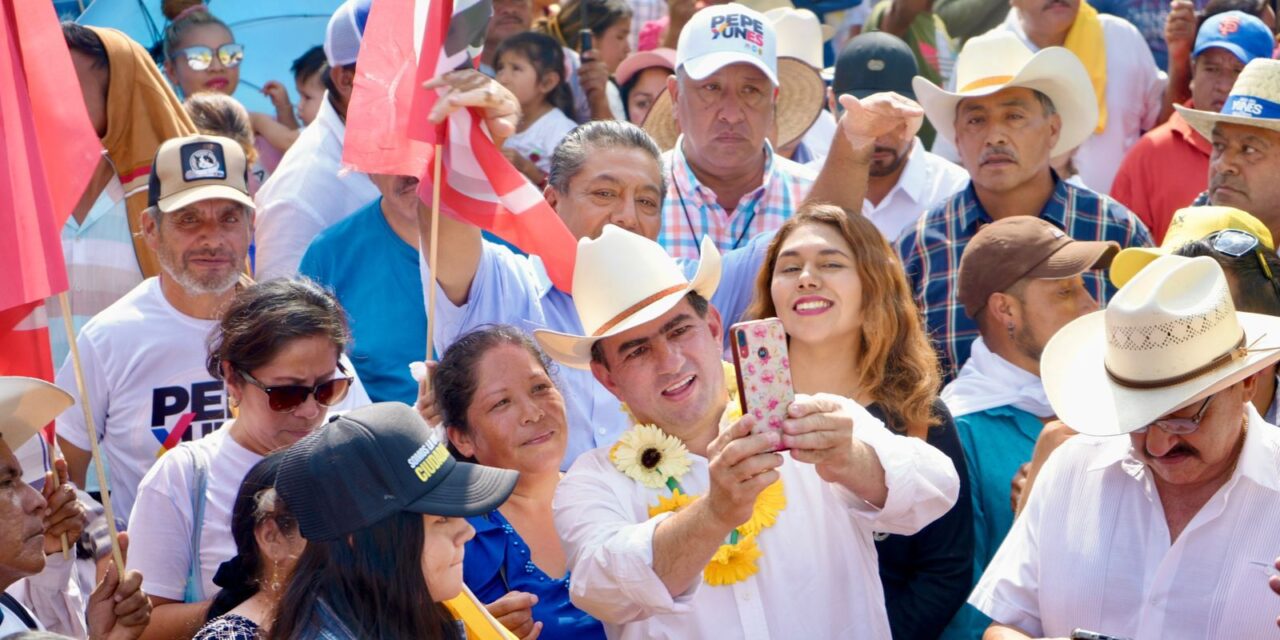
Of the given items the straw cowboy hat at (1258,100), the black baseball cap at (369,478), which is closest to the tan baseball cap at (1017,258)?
the straw cowboy hat at (1258,100)

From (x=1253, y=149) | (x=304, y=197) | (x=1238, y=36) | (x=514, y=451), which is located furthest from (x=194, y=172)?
(x=1238, y=36)

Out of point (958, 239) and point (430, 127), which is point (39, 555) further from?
point (958, 239)

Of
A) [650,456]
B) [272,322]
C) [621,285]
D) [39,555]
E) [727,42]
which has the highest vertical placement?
[727,42]

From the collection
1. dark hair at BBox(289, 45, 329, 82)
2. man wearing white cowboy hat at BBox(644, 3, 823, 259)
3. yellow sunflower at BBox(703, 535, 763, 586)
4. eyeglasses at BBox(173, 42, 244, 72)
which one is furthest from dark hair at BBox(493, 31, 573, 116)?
yellow sunflower at BBox(703, 535, 763, 586)

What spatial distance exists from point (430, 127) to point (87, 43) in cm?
231

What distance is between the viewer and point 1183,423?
11.8 feet

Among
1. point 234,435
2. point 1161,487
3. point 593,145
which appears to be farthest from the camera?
point 593,145

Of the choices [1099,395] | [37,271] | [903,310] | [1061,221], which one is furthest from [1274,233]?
[37,271]

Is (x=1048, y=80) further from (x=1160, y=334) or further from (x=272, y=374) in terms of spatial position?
(x=272, y=374)

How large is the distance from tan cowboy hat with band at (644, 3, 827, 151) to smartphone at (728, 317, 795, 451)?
3.09 meters

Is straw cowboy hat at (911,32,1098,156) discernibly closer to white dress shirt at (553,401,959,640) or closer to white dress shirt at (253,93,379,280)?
white dress shirt at (253,93,379,280)

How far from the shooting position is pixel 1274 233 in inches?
233

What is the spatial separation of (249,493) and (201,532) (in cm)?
66

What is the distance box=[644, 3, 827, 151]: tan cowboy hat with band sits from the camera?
645 cm
